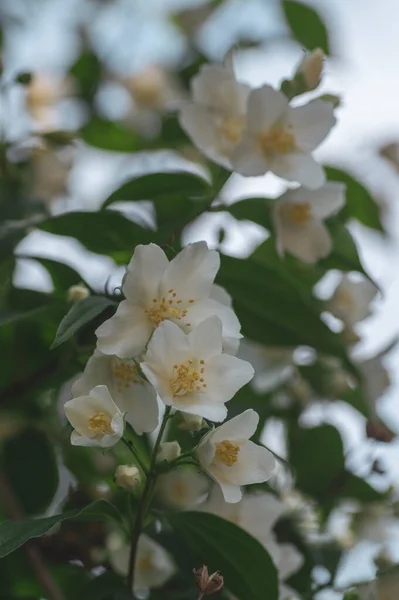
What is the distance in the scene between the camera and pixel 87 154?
1.55 metres

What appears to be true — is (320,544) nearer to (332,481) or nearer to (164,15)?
(332,481)

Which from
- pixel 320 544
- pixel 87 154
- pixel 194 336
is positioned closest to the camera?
pixel 194 336

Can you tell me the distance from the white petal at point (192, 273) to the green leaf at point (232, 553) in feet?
0.63

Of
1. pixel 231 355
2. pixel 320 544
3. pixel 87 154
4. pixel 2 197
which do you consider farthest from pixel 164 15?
pixel 231 355

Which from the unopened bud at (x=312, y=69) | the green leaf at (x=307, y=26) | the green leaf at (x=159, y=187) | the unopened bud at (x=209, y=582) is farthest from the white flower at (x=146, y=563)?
the green leaf at (x=307, y=26)

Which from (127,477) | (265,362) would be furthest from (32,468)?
(127,477)

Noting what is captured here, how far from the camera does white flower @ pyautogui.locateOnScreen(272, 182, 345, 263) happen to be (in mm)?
822

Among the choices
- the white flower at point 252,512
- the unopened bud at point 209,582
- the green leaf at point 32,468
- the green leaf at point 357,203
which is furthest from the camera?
the green leaf at point 357,203

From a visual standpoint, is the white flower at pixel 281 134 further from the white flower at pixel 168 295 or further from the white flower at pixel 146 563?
the white flower at pixel 146 563

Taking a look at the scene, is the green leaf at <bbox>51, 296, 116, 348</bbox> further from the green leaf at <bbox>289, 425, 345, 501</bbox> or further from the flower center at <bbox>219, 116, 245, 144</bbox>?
the green leaf at <bbox>289, 425, 345, 501</bbox>

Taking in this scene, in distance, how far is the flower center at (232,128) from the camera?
0.89 m

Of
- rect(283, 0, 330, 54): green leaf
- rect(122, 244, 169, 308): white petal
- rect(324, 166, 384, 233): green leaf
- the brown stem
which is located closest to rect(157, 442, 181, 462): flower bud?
rect(122, 244, 169, 308): white petal

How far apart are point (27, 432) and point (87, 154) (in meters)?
0.68

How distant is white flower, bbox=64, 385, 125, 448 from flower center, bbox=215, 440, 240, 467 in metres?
0.07
